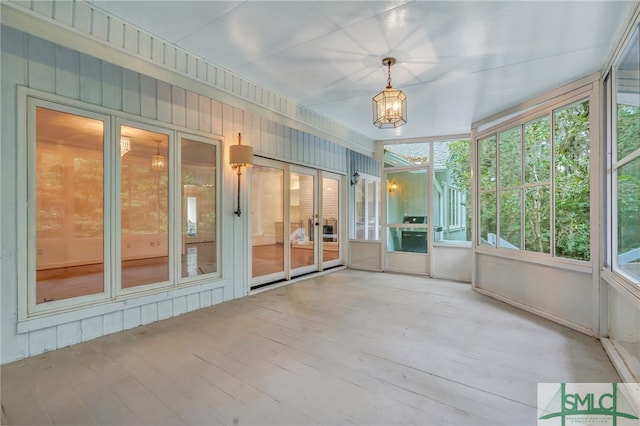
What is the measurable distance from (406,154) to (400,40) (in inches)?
147

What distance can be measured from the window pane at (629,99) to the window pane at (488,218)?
1882mm

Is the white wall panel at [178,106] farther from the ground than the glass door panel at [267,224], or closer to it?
farther from the ground

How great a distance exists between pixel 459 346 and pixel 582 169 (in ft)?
7.83

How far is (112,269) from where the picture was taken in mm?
2963

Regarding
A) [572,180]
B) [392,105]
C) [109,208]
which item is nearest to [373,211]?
[572,180]

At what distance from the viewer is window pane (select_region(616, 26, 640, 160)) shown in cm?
229

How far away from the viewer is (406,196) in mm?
6180

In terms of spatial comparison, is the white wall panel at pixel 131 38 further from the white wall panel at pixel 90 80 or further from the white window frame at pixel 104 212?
the white window frame at pixel 104 212

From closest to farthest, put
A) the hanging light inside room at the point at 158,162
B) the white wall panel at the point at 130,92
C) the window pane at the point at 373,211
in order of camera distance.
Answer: the white wall panel at the point at 130,92 → the hanging light inside room at the point at 158,162 → the window pane at the point at 373,211

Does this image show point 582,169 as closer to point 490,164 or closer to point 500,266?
point 490,164

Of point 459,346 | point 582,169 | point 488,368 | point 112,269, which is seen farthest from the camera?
point 582,169

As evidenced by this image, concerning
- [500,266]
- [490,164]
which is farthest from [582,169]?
[500,266]

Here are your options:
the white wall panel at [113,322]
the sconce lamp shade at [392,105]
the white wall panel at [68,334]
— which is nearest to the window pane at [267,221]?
the white wall panel at [113,322]

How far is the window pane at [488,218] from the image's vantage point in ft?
14.7
